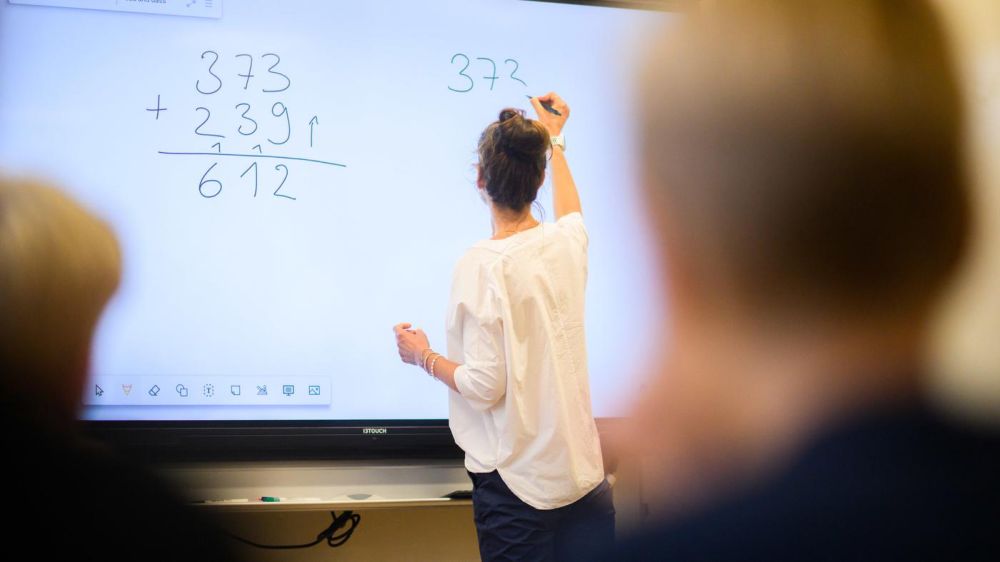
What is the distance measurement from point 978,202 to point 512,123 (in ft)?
2.71

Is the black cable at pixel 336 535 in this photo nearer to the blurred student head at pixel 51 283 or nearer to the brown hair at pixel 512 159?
the brown hair at pixel 512 159

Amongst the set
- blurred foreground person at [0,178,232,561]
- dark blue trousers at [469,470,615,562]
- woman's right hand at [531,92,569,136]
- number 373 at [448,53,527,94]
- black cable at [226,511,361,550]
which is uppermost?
number 373 at [448,53,527,94]

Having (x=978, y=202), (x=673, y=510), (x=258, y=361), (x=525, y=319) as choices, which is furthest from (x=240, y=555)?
(x=258, y=361)

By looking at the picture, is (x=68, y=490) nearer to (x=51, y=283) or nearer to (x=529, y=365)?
(x=51, y=283)

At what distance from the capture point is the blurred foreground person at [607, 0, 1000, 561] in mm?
423

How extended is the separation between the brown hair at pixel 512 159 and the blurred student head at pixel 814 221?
592 mm

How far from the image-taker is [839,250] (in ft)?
1.69

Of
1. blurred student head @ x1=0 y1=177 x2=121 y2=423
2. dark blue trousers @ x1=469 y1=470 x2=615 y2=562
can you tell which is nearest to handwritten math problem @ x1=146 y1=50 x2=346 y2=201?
dark blue trousers @ x1=469 y1=470 x2=615 y2=562

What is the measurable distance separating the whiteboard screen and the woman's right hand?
0.23m

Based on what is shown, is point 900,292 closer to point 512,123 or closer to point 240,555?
point 240,555

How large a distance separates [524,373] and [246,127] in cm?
91

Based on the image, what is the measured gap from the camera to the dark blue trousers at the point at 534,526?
121cm

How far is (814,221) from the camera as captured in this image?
0.55 m

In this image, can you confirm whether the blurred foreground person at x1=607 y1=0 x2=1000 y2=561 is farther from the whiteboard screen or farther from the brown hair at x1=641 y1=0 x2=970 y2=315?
the whiteboard screen
